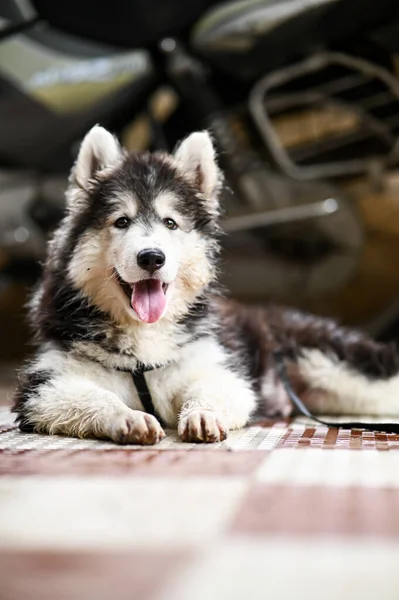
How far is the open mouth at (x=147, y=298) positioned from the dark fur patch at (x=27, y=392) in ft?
0.84

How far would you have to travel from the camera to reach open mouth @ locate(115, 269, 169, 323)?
175 cm

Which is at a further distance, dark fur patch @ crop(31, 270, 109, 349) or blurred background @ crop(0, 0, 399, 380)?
blurred background @ crop(0, 0, 399, 380)

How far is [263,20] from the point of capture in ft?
8.48

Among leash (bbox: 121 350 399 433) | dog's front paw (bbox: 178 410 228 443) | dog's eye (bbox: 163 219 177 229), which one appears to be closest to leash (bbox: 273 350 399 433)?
leash (bbox: 121 350 399 433)

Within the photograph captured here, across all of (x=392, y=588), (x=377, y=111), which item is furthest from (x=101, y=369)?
(x=377, y=111)

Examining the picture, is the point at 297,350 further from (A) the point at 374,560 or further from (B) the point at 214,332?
(A) the point at 374,560

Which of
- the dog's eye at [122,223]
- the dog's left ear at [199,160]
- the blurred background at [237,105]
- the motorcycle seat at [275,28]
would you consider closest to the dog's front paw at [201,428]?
the dog's eye at [122,223]

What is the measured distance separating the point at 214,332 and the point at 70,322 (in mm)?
376

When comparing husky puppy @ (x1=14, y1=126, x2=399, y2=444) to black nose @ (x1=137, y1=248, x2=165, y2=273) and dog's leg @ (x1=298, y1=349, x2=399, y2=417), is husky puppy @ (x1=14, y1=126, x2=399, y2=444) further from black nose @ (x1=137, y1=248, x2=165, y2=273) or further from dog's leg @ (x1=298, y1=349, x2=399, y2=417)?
dog's leg @ (x1=298, y1=349, x2=399, y2=417)

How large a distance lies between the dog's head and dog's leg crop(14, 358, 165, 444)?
0.73 feet

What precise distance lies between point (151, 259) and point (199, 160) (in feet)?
1.52

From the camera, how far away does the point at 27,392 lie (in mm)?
1730

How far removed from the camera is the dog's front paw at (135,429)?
146cm

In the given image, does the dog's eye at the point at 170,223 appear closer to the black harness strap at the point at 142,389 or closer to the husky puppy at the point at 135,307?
the husky puppy at the point at 135,307
